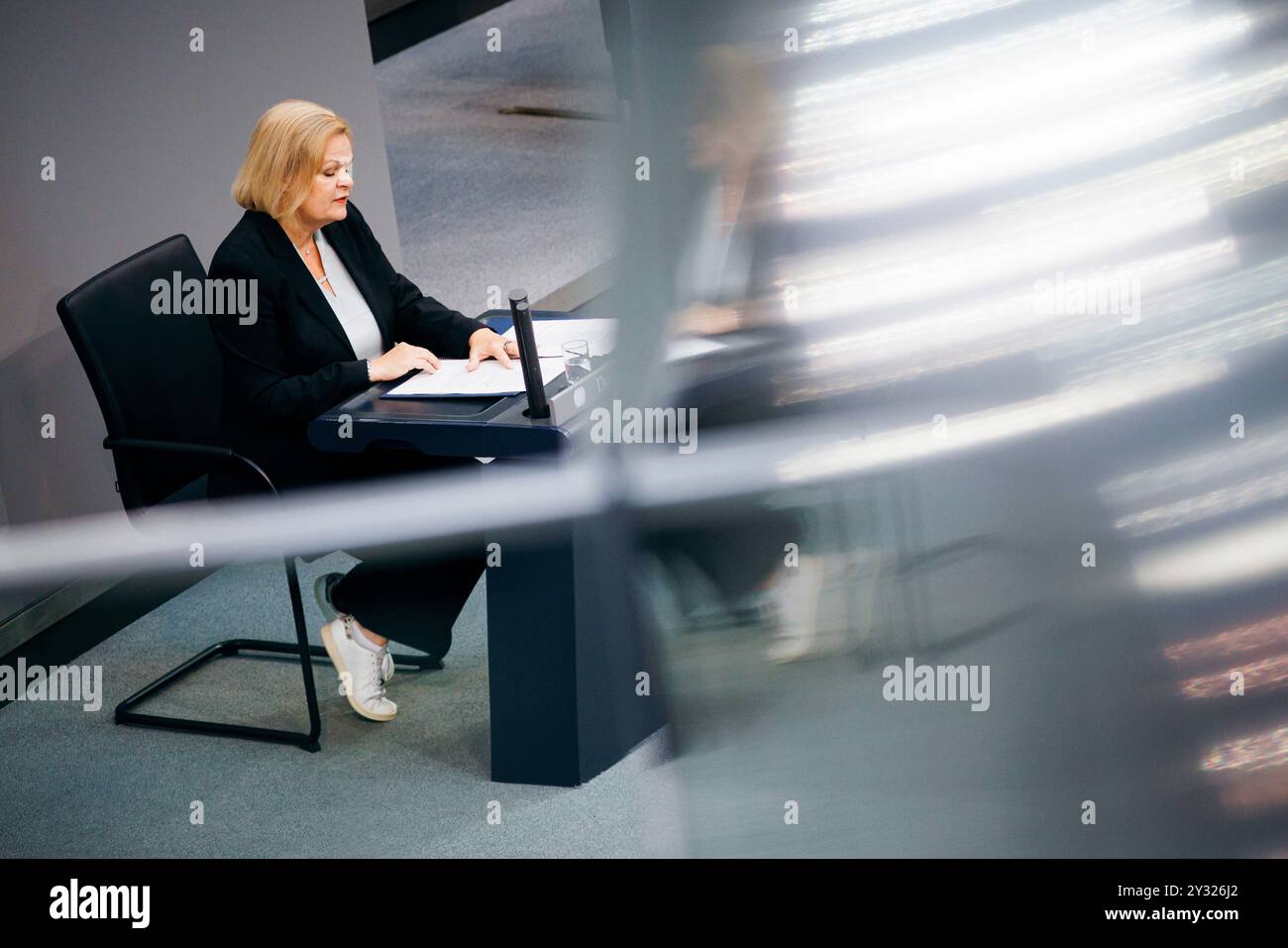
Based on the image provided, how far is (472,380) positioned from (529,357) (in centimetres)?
29

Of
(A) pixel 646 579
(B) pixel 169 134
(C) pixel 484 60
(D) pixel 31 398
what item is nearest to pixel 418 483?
(D) pixel 31 398

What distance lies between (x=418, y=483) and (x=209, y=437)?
403 millimetres

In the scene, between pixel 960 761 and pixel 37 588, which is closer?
pixel 960 761

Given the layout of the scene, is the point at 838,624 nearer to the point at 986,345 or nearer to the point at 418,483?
the point at 986,345

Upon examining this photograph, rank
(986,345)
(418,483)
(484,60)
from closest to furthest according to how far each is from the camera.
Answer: (986,345) → (418,483) → (484,60)

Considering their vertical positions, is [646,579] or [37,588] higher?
[646,579]

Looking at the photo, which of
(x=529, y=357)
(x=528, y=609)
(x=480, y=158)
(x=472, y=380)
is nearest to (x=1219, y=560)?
(x=529, y=357)

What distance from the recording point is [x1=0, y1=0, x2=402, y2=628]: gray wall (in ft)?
8.49

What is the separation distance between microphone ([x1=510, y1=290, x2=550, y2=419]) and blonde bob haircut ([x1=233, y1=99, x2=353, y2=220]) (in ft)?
2.03

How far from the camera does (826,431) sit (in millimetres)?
265

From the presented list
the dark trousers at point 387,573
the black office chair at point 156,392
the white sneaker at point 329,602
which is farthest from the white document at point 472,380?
the white sneaker at point 329,602

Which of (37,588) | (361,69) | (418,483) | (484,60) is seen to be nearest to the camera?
(418,483)

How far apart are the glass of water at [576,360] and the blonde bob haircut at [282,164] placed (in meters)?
0.57

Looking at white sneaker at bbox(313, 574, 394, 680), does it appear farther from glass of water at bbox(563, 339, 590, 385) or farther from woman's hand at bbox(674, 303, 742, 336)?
woman's hand at bbox(674, 303, 742, 336)
